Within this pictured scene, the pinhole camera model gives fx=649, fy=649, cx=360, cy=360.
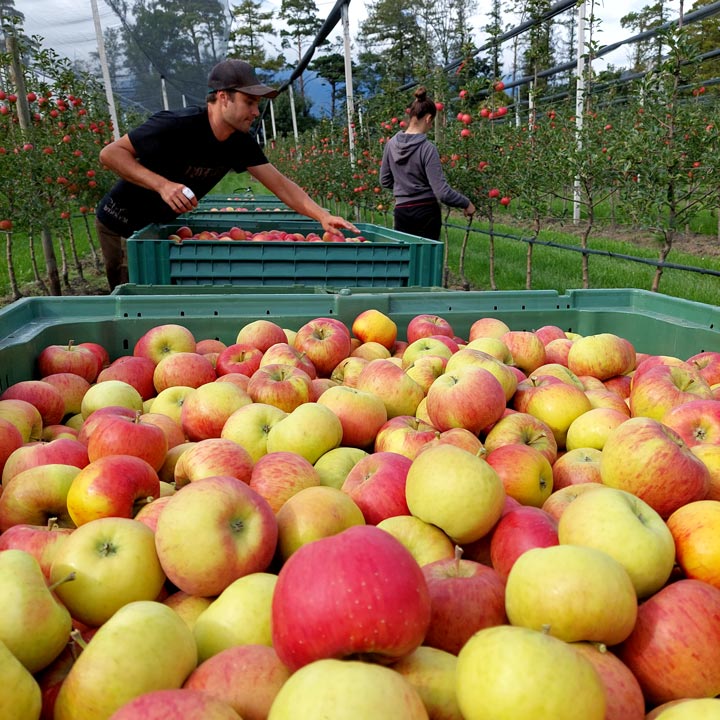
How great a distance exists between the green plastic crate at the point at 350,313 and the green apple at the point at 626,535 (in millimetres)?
1863

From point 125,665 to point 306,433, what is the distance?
98 cm

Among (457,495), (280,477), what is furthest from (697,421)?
(280,477)

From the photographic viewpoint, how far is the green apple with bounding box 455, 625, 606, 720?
859 millimetres

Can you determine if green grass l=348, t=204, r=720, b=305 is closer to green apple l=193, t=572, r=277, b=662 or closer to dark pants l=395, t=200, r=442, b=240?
dark pants l=395, t=200, r=442, b=240

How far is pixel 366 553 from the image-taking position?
3.32ft

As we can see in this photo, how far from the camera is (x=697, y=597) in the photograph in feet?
3.86

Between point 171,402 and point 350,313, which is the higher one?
point 350,313

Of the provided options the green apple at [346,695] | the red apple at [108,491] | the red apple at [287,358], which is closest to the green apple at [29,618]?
the red apple at [108,491]

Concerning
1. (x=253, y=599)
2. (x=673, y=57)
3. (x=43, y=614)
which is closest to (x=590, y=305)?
(x=253, y=599)

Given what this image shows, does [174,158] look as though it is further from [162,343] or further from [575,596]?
[575,596]

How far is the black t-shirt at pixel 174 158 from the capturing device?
421 cm

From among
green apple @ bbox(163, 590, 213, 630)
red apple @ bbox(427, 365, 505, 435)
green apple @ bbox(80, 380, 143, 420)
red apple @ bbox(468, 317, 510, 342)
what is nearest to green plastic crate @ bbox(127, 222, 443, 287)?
red apple @ bbox(468, 317, 510, 342)

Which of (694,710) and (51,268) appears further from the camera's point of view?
(51,268)

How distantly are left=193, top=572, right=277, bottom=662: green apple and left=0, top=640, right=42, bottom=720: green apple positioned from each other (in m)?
0.28
